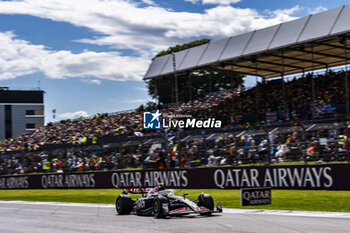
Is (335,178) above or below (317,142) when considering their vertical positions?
below

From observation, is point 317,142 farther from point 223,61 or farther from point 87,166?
point 223,61

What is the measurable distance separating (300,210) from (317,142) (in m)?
5.89

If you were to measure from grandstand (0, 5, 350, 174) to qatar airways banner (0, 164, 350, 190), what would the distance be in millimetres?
574

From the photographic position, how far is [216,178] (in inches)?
760

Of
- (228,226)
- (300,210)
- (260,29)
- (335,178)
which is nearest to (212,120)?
(260,29)

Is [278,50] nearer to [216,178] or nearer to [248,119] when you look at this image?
[248,119]

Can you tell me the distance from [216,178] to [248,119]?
13878 millimetres

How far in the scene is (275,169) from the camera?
1691 cm

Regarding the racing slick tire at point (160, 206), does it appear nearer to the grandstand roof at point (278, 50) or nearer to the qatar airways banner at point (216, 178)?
the qatar airways banner at point (216, 178)

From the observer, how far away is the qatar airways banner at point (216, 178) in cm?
1537

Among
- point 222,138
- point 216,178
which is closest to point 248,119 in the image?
point 222,138

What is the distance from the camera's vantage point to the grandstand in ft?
61.0

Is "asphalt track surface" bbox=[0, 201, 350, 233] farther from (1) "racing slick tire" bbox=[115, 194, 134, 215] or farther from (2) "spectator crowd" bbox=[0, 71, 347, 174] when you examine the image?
(2) "spectator crowd" bbox=[0, 71, 347, 174]

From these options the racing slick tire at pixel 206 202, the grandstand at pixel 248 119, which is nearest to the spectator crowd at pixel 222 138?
the grandstand at pixel 248 119
